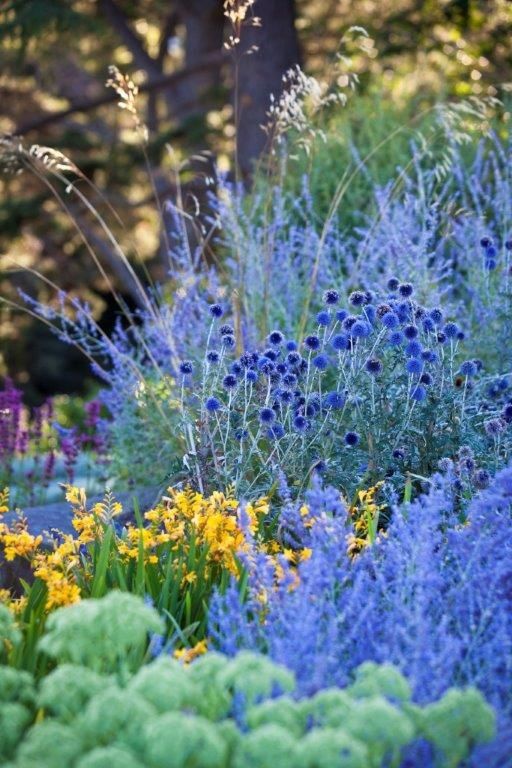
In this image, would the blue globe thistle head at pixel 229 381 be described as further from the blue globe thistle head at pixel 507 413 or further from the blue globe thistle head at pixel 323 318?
the blue globe thistle head at pixel 507 413

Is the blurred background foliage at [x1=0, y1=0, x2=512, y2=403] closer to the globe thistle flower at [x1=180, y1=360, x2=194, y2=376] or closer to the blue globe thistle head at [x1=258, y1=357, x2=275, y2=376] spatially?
the globe thistle flower at [x1=180, y1=360, x2=194, y2=376]

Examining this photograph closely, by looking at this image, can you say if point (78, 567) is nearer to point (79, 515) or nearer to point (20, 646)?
point (79, 515)

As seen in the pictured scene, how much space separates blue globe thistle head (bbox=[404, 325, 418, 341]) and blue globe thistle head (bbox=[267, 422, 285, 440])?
493mm

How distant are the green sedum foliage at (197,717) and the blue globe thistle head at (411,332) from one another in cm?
157

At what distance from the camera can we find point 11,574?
10.8ft

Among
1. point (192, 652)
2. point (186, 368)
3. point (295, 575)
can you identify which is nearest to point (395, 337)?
point (186, 368)

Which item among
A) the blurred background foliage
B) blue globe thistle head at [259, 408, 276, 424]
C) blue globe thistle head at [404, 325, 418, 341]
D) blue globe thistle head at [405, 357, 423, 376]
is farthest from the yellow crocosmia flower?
the blurred background foliage

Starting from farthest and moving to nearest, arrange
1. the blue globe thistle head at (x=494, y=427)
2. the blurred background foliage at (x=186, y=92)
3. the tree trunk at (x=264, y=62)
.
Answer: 1. the tree trunk at (x=264, y=62)
2. the blurred background foliage at (x=186, y=92)
3. the blue globe thistle head at (x=494, y=427)

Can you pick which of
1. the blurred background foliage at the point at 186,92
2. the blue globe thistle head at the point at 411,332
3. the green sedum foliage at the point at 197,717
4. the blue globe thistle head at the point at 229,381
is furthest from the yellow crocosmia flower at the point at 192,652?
the blurred background foliage at the point at 186,92

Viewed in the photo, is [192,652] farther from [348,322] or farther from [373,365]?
[348,322]

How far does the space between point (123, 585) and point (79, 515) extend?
2.11 feet

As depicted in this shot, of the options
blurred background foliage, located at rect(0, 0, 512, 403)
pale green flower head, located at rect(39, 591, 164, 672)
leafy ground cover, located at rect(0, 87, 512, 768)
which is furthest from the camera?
blurred background foliage, located at rect(0, 0, 512, 403)

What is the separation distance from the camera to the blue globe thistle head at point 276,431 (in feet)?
11.0

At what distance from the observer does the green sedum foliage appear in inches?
63.8
